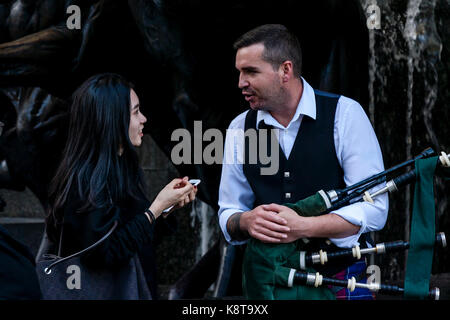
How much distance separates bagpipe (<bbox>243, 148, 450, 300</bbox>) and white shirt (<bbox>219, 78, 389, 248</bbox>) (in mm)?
62

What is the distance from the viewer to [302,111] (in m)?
2.66

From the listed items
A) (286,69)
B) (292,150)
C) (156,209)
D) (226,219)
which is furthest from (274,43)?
(156,209)

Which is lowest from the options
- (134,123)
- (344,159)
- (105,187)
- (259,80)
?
(105,187)

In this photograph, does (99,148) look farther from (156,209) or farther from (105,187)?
(156,209)

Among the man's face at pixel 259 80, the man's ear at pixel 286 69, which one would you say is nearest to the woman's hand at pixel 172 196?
the man's face at pixel 259 80

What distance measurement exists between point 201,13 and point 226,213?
84.2 inches

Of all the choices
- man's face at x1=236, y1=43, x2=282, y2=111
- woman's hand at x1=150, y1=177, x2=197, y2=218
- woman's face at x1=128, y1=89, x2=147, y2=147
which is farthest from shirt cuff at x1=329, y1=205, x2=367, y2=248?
woman's face at x1=128, y1=89, x2=147, y2=147

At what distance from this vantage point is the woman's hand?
292 centimetres

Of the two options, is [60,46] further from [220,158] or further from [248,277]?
[248,277]

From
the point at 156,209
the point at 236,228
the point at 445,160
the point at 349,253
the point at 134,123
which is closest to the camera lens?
the point at 445,160

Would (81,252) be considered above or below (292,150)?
below

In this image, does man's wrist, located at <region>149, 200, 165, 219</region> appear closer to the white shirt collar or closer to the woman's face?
the woman's face

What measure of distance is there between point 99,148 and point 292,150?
2.56ft
